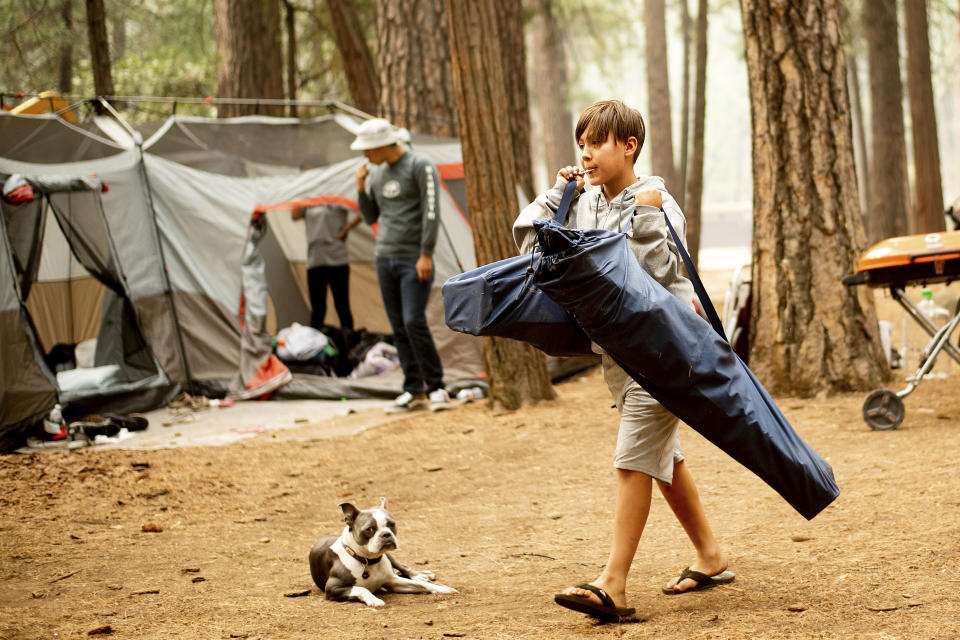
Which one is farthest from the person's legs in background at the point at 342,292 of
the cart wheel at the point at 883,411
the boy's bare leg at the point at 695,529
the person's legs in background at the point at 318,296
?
the boy's bare leg at the point at 695,529

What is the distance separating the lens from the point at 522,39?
10.2m

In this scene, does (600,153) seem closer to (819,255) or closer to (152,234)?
(819,255)

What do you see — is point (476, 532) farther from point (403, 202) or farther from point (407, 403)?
point (403, 202)

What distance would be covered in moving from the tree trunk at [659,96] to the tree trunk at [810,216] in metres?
10.1

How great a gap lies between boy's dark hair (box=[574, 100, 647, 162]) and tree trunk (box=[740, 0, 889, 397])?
4.18 meters

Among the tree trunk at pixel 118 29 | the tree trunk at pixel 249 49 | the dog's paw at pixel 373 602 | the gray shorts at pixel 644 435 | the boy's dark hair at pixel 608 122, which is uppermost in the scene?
the tree trunk at pixel 118 29

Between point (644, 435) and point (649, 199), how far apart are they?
739 millimetres

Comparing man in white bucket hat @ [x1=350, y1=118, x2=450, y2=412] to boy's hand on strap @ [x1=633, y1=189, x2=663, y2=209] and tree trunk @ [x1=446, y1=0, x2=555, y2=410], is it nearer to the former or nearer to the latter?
tree trunk @ [x1=446, y1=0, x2=555, y2=410]

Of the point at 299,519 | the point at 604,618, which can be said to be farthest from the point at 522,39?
the point at 604,618

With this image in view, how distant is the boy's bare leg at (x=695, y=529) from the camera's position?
3.28m

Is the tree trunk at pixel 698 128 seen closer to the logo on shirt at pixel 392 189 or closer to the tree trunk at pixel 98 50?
the logo on shirt at pixel 392 189

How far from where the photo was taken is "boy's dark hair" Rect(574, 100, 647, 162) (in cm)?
301

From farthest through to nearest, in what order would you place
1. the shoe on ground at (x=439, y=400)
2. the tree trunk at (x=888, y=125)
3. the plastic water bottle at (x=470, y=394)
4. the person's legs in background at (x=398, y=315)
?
the tree trunk at (x=888, y=125) → the plastic water bottle at (x=470, y=394) → the shoe on ground at (x=439, y=400) → the person's legs in background at (x=398, y=315)

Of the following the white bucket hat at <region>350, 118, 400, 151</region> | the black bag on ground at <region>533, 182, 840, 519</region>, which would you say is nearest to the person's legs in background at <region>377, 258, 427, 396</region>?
the white bucket hat at <region>350, 118, 400, 151</region>
